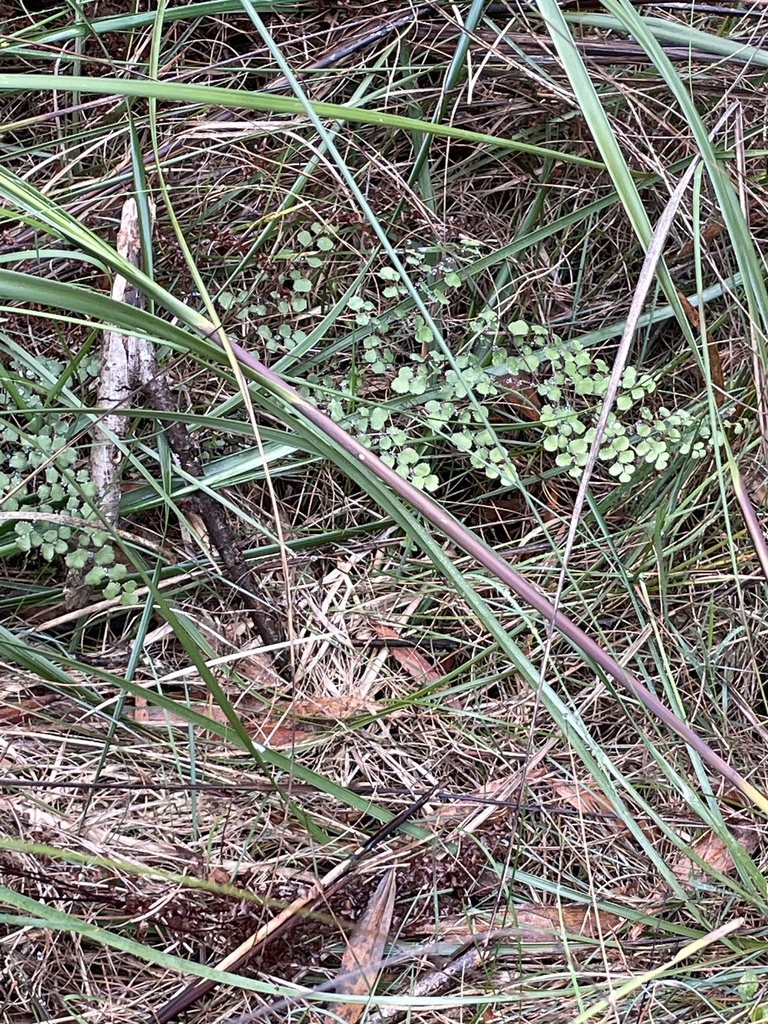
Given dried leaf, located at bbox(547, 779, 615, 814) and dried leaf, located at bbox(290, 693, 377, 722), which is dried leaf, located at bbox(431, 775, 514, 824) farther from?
dried leaf, located at bbox(290, 693, 377, 722)

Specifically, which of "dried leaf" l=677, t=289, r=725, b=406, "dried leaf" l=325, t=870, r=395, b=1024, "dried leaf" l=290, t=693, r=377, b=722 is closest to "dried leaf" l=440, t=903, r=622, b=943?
"dried leaf" l=325, t=870, r=395, b=1024

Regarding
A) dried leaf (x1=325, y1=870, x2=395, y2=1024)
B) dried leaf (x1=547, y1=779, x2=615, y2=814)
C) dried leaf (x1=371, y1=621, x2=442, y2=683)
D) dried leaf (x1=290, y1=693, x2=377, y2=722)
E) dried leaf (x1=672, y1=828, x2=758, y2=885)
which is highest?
dried leaf (x1=371, y1=621, x2=442, y2=683)

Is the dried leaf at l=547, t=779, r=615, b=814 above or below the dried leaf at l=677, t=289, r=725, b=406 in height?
below

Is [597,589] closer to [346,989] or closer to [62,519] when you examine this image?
[346,989]

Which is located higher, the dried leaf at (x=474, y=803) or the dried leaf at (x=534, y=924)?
the dried leaf at (x=474, y=803)

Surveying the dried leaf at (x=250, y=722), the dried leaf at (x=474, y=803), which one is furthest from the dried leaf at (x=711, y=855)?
the dried leaf at (x=250, y=722)

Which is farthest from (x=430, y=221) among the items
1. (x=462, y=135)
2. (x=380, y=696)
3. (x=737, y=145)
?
(x=380, y=696)

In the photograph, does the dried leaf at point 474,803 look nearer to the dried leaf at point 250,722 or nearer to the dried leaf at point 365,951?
the dried leaf at point 365,951
